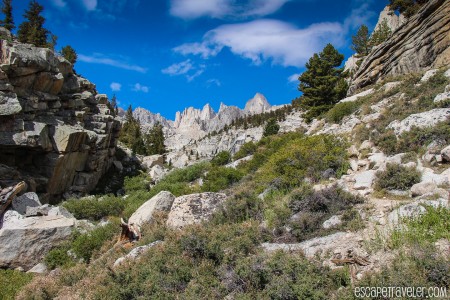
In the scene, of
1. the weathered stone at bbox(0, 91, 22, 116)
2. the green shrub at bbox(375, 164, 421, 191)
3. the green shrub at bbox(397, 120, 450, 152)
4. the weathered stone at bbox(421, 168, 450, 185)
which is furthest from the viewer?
the weathered stone at bbox(0, 91, 22, 116)

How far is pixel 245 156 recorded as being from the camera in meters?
25.8

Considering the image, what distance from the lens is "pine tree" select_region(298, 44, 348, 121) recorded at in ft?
114

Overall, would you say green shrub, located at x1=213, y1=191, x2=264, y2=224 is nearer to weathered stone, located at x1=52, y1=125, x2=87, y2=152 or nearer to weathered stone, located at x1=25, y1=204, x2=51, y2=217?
weathered stone, located at x1=25, y1=204, x2=51, y2=217

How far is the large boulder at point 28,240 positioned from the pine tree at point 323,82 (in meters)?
28.3

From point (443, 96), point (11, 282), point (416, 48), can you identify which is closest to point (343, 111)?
point (416, 48)

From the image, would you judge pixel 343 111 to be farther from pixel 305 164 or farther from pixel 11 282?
pixel 11 282

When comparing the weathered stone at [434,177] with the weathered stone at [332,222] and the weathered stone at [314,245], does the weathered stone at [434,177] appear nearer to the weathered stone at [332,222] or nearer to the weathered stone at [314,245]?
the weathered stone at [332,222]

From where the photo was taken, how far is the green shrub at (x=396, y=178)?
9102 mm

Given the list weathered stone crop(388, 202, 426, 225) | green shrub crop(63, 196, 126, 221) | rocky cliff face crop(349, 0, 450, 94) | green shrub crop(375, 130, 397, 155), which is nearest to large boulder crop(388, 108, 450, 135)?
green shrub crop(375, 130, 397, 155)

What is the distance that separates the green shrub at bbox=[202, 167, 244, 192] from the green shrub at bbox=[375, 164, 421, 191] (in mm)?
9667

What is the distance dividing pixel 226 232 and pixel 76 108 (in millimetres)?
30328

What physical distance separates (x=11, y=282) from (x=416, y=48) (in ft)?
99.1

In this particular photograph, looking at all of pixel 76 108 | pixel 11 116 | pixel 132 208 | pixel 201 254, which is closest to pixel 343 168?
pixel 201 254

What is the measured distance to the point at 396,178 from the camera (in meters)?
9.32
